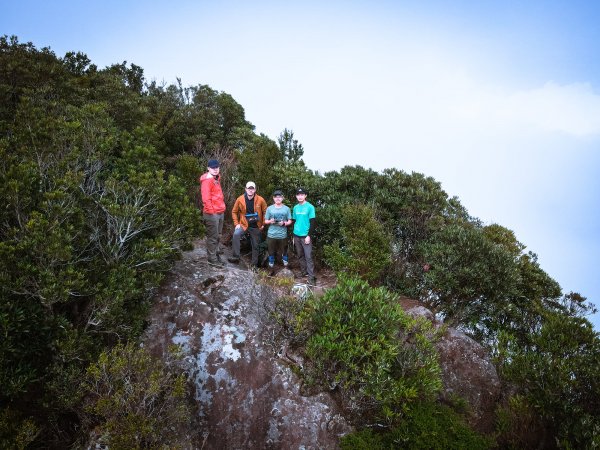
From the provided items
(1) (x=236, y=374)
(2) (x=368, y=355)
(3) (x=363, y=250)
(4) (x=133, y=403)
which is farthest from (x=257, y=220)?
(4) (x=133, y=403)

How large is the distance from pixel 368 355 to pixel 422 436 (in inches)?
67.2

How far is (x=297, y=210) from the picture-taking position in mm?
10750

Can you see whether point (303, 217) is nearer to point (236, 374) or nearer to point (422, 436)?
point (236, 374)

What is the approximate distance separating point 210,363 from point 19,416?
3528 mm

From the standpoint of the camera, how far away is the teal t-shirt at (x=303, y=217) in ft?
35.1

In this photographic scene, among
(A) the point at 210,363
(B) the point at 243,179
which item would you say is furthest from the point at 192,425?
(B) the point at 243,179

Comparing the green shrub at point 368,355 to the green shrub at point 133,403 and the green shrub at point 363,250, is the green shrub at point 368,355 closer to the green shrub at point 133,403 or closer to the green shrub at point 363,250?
the green shrub at point 133,403

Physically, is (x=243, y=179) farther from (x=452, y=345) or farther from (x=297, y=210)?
(x=452, y=345)

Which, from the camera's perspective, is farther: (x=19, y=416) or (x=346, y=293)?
(x=346, y=293)

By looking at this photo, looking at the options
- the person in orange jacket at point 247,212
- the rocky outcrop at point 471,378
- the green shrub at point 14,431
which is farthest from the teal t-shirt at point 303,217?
the green shrub at point 14,431

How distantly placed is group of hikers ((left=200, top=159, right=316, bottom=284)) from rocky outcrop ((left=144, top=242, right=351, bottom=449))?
1.84m

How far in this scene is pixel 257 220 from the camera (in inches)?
441

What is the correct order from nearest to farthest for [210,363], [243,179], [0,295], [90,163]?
[0,295] < [210,363] < [90,163] < [243,179]

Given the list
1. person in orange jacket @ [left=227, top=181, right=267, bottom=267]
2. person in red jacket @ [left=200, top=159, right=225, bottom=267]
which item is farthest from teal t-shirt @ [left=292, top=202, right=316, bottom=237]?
person in red jacket @ [left=200, top=159, right=225, bottom=267]
